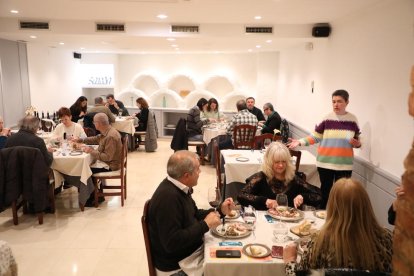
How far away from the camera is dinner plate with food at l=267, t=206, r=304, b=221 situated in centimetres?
231

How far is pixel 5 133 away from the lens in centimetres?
474

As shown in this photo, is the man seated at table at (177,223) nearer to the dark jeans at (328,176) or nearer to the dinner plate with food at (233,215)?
the dinner plate with food at (233,215)

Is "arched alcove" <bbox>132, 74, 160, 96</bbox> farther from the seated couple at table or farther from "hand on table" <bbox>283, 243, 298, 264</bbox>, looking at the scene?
"hand on table" <bbox>283, 243, 298, 264</bbox>

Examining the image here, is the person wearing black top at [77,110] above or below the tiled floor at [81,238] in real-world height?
above

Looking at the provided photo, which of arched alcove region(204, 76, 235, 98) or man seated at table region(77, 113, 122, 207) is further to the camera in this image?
arched alcove region(204, 76, 235, 98)

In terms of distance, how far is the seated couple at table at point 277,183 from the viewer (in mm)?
2727

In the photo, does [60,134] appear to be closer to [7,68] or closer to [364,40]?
[7,68]

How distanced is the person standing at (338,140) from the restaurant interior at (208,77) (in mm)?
306

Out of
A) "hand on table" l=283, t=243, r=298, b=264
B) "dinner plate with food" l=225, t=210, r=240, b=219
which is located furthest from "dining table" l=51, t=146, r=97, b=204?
"hand on table" l=283, t=243, r=298, b=264

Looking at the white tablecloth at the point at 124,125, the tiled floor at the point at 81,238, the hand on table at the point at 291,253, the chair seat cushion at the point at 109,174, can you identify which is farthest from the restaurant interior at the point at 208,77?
the hand on table at the point at 291,253

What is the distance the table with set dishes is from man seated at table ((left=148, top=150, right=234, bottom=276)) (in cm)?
11

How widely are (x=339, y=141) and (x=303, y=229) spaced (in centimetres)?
172

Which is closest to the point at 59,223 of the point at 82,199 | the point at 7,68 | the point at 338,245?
the point at 82,199

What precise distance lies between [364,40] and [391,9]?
603mm
